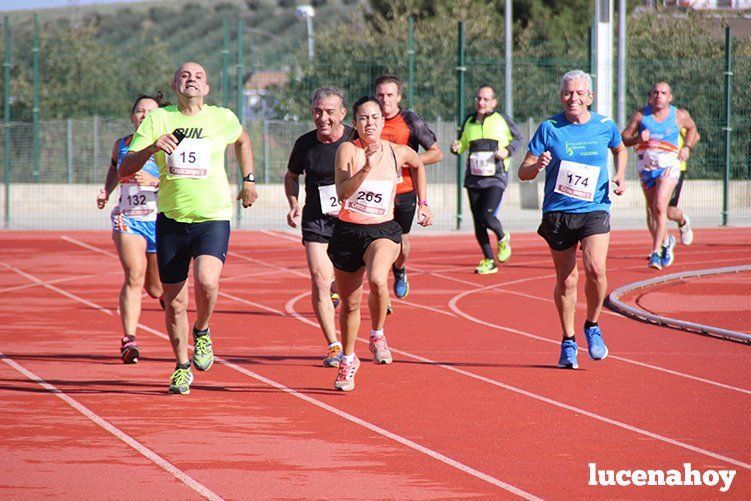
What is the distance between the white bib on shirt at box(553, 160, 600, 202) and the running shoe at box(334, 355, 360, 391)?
2.07 m

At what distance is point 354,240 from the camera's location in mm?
8711

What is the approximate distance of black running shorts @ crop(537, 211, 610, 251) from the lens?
939 centimetres

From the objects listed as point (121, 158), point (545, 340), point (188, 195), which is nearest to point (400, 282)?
point (545, 340)

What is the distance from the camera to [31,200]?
86.9 ft

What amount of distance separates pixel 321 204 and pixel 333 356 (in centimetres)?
112

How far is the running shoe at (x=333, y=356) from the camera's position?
9.59 m

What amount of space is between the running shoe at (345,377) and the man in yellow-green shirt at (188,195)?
876 mm

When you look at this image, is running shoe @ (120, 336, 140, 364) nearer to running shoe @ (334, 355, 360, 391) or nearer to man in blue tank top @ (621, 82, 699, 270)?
running shoe @ (334, 355, 360, 391)

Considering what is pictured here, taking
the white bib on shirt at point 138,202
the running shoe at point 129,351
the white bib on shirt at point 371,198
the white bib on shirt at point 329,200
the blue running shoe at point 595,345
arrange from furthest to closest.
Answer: the white bib on shirt at point 138,202 → the running shoe at point 129,351 → the white bib on shirt at point 329,200 → the blue running shoe at point 595,345 → the white bib on shirt at point 371,198

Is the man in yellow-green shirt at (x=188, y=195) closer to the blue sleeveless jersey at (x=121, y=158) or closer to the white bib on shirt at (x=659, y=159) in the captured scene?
the blue sleeveless jersey at (x=121, y=158)

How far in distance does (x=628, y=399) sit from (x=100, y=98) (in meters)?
33.9

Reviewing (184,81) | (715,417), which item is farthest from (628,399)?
(184,81)

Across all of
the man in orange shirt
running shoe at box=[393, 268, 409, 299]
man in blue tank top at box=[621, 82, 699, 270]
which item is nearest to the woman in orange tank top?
the man in orange shirt

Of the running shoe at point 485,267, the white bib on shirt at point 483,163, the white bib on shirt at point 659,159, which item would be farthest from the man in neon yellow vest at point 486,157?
the white bib on shirt at point 659,159
